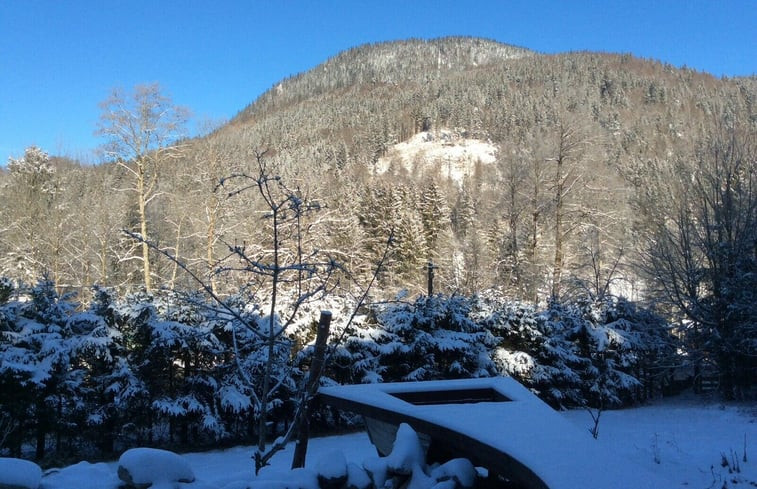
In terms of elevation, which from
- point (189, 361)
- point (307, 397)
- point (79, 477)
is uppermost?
point (307, 397)

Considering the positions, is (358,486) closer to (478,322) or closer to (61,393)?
(61,393)

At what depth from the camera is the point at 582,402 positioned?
35.6 ft

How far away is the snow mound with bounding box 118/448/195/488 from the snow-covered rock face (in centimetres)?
8228

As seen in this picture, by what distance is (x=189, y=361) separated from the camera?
8.25 metres

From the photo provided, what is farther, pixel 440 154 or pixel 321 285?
pixel 440 154

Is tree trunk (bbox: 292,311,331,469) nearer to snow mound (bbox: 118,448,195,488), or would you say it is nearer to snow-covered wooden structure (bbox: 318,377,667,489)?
snow-covered wooden structure (bbox: 318,377,667,489)

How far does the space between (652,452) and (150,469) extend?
5.61 metres

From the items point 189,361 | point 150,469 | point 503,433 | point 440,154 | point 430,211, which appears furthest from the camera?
point 440,154

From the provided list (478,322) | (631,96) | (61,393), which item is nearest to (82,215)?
(61,393)

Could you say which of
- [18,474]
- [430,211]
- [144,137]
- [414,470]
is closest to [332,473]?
[414,470]

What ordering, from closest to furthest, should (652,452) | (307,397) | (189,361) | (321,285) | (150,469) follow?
(150,469) → (307,397) → (321,285) → (652,452) → (189,361)

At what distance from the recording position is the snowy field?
2.36m

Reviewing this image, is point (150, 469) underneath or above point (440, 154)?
underneath

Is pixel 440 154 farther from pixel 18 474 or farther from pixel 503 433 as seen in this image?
pixel 18 474
